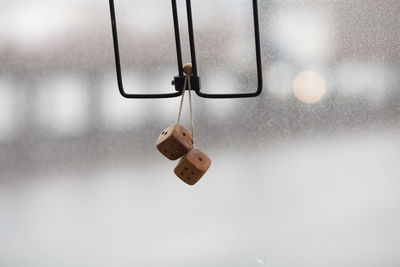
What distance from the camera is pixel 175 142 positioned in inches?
18.2

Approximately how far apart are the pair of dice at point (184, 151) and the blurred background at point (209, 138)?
0.30 m

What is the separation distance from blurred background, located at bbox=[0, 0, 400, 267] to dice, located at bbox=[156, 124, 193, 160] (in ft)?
1.00

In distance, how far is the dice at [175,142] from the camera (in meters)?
0.46

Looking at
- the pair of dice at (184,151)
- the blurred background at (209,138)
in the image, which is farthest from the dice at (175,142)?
the blurred background at (209,138)

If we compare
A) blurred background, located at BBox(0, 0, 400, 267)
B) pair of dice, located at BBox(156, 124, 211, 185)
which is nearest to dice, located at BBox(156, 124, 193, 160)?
pair of dice, located at BBox(156, 124, 211, 185)

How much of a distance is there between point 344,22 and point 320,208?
0.31 metres

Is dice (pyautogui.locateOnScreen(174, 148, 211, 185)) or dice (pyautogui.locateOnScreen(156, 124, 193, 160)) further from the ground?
dice (pyautogui.locateOnScreen(156, 124, 193, 160))

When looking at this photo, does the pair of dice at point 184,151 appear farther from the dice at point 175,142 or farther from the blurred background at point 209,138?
the blurred background at point 209,138

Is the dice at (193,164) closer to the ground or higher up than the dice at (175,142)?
closer to the ground

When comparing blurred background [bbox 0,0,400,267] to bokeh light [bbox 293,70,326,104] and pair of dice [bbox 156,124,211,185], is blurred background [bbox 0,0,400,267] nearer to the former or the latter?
bokeh light [bbox 293,70,326,104]

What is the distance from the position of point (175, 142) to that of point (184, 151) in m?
0.02

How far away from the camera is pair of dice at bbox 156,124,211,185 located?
46 cm

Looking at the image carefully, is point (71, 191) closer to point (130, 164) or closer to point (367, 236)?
point (130, 164)

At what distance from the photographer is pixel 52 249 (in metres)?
0.82
